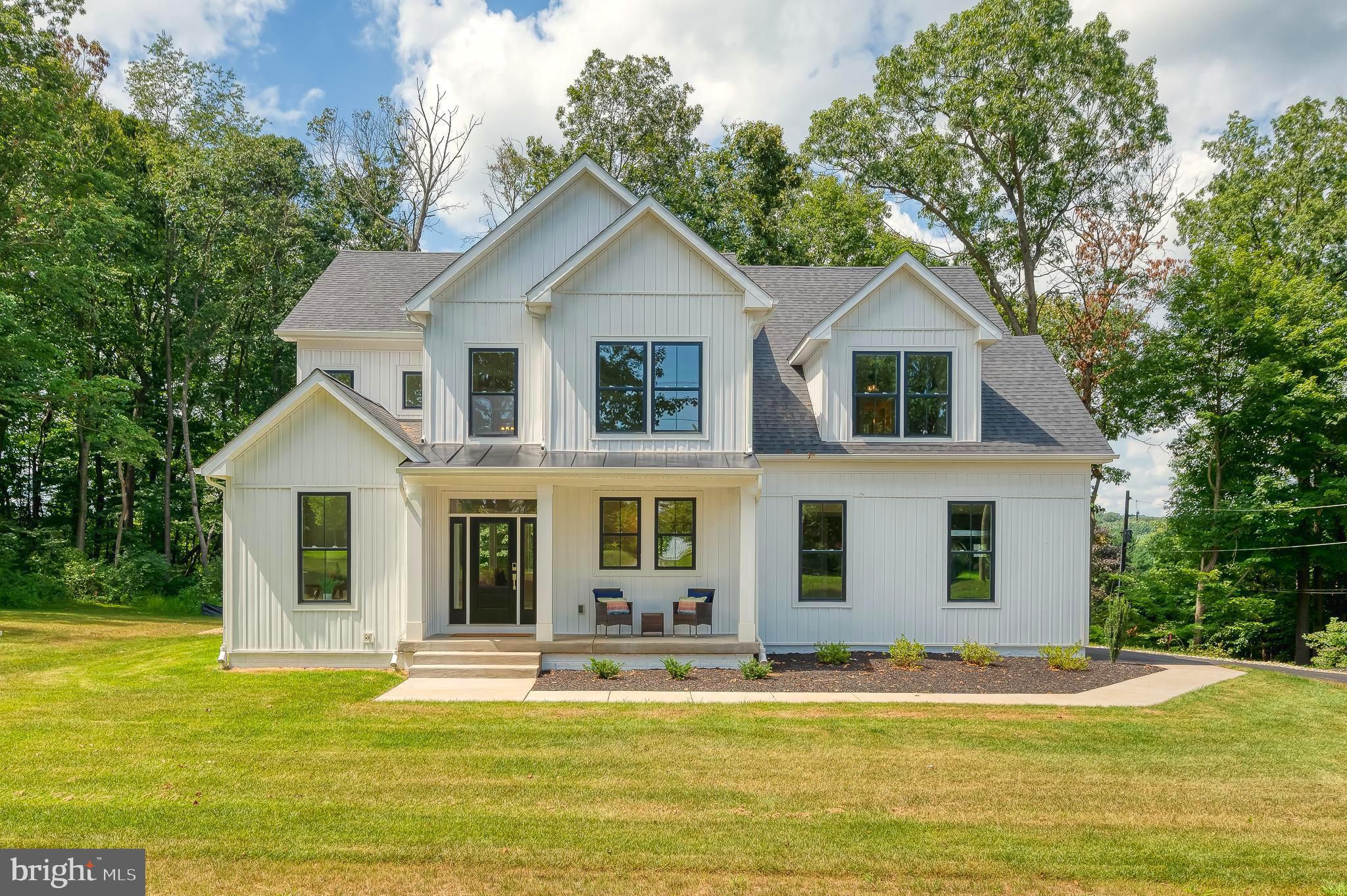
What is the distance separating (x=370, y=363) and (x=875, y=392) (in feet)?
35.0

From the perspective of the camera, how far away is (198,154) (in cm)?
2572

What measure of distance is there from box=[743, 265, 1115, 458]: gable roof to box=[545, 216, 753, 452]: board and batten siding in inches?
44.5

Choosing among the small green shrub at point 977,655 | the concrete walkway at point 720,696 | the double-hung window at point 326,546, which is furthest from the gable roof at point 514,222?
the small green shrub at point 977,655

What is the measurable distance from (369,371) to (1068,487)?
1436 centimetres

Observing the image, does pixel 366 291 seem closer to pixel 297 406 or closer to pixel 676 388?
pixel 297 406

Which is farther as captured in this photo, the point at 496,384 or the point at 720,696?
the point at 496,384

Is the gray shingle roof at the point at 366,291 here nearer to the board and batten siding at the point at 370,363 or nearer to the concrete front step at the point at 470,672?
the board and batten siding at the point at 370,363

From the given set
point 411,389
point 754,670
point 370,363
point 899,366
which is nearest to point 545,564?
point 754,670

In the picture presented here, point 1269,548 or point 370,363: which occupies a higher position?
point 370,363

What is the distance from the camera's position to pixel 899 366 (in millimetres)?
14328

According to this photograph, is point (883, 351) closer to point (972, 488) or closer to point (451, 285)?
point (972, 488)

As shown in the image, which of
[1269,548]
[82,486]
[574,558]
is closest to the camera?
[574,558]

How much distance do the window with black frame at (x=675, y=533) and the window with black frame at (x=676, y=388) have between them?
138cm

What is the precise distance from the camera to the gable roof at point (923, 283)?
1395cm
